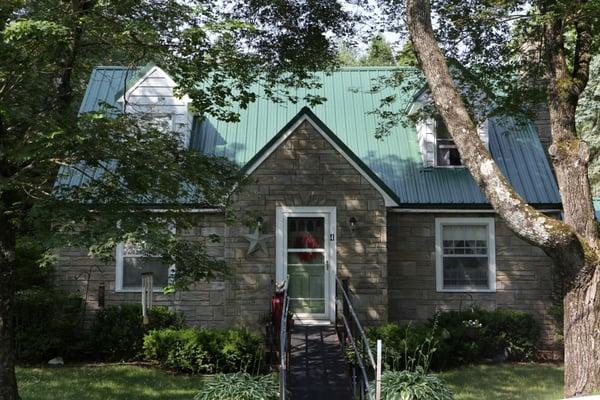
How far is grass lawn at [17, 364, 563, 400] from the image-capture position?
398 inches

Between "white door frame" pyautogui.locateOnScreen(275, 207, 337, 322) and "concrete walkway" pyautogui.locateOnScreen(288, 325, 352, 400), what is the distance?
28.7 inches

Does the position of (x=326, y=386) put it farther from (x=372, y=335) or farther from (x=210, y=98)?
(x=210, y=98)

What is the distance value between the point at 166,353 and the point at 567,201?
7.29 m

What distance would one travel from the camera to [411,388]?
7988 millimetres

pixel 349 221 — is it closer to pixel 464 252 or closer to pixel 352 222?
pixel 352 222

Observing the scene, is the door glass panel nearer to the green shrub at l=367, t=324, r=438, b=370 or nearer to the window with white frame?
the green shrub at l=367, t=324, r=438, b=370

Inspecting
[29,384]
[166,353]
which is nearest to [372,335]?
[166,353]

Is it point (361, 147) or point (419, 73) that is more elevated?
point (419, 73)

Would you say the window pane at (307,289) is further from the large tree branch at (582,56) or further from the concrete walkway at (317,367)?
the large tree branch at (582,56)

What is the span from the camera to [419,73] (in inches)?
572

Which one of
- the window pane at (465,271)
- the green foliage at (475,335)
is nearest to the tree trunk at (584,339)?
the green foliage at (475,335)

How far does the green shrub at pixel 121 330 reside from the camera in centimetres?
1279

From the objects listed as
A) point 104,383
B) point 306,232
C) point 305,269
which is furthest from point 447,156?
point 104,383

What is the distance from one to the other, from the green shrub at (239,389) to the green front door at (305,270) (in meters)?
4.72
